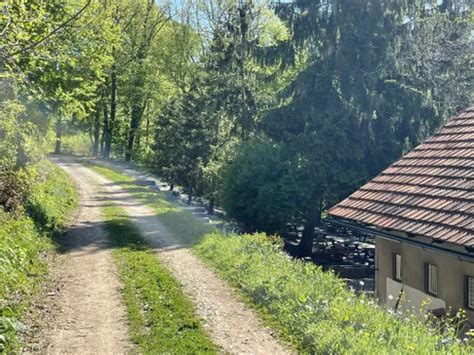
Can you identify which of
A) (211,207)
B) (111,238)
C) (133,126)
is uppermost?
(133,126)

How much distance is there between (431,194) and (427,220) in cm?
112

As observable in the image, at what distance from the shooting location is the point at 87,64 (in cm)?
1911

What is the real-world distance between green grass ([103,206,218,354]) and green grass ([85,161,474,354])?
1480mm

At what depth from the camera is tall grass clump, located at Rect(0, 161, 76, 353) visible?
867cm

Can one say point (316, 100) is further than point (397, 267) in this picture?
Yes

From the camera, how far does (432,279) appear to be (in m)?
11.9

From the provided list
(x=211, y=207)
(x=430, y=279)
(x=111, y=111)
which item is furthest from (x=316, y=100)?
(x=111, y=111)

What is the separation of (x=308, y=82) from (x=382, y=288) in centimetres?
1200

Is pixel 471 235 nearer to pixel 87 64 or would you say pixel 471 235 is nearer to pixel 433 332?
pixel 433 332

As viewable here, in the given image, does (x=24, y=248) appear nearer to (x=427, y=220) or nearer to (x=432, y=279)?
(x=427, y=220)

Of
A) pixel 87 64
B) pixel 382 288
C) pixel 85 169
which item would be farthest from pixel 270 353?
pixel 85 169

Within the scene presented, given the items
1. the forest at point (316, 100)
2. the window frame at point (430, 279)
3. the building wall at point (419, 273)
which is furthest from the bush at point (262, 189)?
the window frame at point (430, 279)

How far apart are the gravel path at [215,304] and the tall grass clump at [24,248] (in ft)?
10.8

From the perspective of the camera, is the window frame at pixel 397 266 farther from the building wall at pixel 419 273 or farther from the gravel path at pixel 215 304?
A: the gravel path at pixel 215 304
